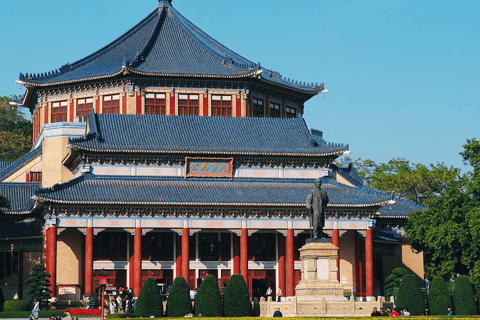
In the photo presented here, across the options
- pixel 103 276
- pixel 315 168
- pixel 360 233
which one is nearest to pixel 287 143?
pixel 315 168

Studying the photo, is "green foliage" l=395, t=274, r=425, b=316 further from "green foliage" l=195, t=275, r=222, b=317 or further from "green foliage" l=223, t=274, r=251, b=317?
"green foliage" l=195, t=275, r=222, b=317

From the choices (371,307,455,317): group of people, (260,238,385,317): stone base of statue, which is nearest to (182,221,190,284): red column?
(371,307,455,317): group of people

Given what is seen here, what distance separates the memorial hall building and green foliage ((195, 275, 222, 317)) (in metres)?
8.59

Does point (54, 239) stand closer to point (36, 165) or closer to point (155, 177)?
point (155, 177)

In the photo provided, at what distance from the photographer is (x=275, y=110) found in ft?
258

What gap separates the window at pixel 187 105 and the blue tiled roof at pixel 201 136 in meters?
5.66

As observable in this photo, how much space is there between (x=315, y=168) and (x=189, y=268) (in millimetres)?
11726

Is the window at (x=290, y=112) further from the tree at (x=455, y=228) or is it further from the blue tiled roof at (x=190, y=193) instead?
the tree at (x=455, y=228)

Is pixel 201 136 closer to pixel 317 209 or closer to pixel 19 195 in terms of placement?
pixel 19 195

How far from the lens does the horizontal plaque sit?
62.6 metres

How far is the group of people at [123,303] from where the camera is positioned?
52600mm

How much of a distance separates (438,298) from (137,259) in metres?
18.9

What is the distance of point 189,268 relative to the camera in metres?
60.7

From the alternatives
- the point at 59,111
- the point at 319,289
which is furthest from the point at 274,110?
the point at 319,289
